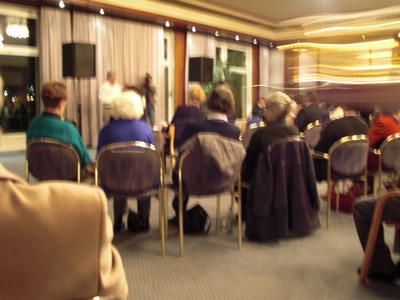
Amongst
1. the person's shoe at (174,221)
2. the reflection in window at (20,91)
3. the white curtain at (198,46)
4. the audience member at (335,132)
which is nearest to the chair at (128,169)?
the person's shoe at (174,221)

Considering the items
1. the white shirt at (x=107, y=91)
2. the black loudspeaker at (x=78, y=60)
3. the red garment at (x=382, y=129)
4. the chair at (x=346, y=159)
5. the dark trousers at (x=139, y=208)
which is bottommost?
the dark trousers at (x=139, y=208)

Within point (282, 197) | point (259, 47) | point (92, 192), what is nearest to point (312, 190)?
point (282, 197)

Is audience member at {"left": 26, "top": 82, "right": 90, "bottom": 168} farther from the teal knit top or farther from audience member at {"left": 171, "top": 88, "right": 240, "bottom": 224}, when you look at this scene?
audience member at {"left": 171, "top": 88, "right": 240, "bottom": 224}

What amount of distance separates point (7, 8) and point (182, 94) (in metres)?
4.52

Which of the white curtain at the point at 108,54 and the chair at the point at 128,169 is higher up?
the white curtain at the point at 108,54

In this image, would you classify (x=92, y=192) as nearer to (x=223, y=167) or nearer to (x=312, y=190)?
(x=223, y=167)

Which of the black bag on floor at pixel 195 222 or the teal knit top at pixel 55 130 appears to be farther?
the black bag on floor at pixel 195 222

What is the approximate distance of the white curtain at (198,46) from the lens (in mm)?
10711

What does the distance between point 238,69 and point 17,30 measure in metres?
6.67

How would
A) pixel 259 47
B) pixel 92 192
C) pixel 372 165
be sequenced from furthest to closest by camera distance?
1. pixel 259 47
2. pixel 372 165
3. pixel 92 192

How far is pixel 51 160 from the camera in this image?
301 cm

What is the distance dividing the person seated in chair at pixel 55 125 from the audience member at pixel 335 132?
6.99ft

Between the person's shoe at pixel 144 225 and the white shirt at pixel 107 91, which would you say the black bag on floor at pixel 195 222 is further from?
the white shirt at pixel 107 91

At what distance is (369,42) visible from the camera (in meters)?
7.99
